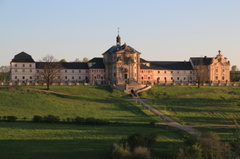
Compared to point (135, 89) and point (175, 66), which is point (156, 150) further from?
point (175, 66)

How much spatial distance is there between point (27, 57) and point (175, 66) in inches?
1899

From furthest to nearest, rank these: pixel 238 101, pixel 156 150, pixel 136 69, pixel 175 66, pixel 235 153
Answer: pixel 175 66 < pixel 136 69 < pixel 238 101 < pixel 156 150 < pixel 235 153

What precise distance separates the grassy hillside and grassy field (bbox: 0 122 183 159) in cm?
768

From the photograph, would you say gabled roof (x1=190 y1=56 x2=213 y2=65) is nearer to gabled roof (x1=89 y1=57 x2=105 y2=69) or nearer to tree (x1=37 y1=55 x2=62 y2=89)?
gabled roof (x1=89 y1=57 x2=105 y2=69)

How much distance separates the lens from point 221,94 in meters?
91.4

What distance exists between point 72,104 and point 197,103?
28.6 metres

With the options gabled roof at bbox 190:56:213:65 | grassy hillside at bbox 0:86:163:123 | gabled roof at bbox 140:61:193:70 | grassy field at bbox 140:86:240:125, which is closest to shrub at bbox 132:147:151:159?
grassy hillside at bbox 0:86:163:123

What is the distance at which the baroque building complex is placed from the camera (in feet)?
329

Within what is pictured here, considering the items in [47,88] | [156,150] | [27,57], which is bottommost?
[156,150]

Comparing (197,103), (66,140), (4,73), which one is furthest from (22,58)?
(66,140)

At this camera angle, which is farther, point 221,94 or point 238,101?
point 221,94

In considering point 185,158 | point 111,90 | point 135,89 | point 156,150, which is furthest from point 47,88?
point 185,158

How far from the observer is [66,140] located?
4266 cm

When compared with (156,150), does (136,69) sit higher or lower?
higher
